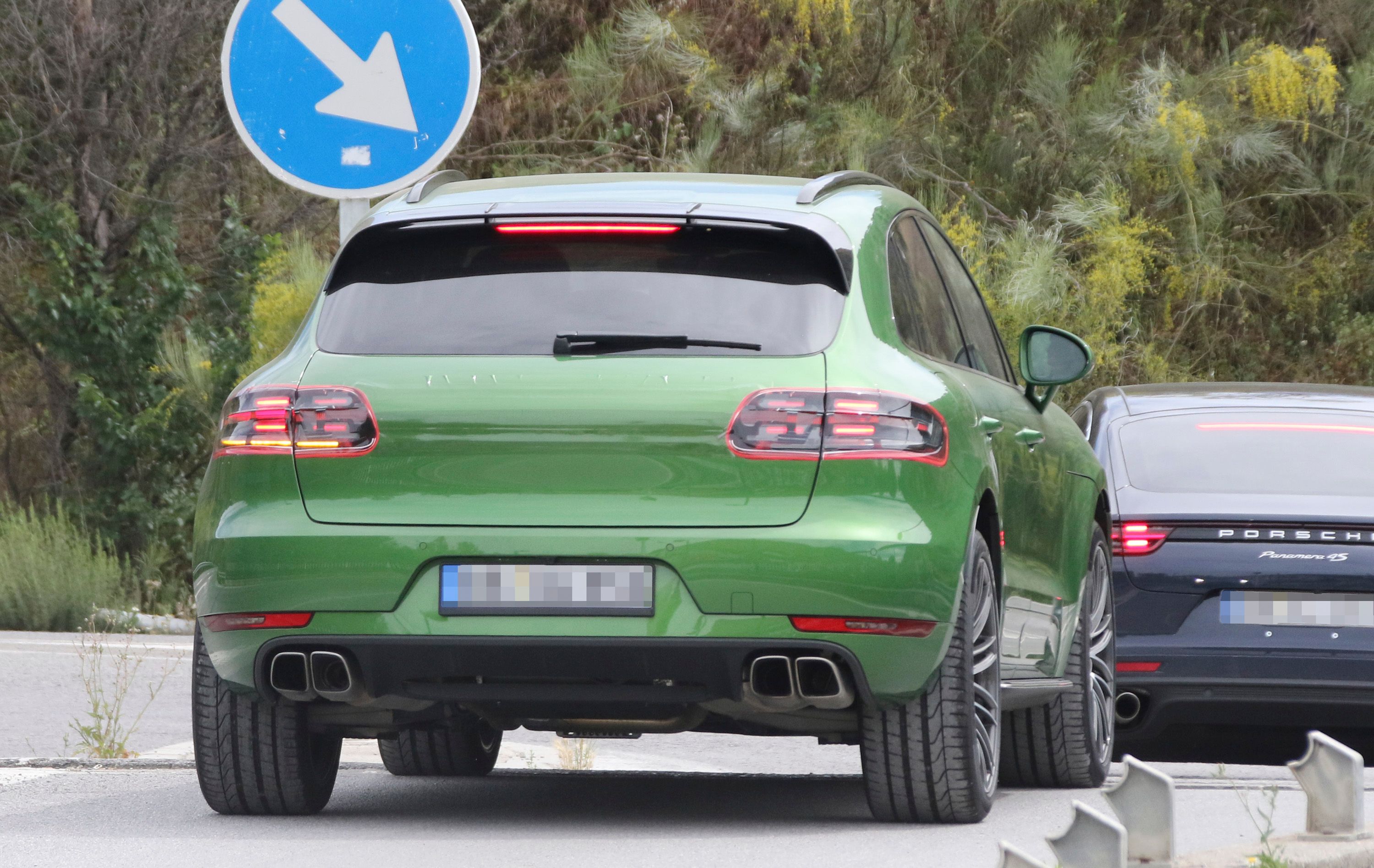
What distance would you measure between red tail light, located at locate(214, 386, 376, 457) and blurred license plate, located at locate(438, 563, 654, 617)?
15.4 inches

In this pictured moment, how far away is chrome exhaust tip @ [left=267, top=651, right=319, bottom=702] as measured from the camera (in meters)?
5.11

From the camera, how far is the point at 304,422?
199 inches

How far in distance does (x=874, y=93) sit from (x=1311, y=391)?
11.0 meters

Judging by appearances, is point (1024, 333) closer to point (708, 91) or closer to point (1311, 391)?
point (1311, 391)

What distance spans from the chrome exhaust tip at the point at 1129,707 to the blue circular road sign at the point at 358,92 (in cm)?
307

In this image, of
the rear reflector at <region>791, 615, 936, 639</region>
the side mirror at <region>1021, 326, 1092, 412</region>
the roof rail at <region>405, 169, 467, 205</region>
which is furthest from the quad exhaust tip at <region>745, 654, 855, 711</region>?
the side mirror at <region>1021, 326, 1092, 412</region>

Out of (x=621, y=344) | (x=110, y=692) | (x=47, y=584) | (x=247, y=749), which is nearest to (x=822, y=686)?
(x=621, y=344)

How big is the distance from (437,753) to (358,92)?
2090mm

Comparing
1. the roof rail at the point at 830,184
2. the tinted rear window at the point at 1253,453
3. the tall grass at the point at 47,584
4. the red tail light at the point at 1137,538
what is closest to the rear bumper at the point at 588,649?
the roof rail at the point at 830,184

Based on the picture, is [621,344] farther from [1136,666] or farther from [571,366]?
[1136,666]

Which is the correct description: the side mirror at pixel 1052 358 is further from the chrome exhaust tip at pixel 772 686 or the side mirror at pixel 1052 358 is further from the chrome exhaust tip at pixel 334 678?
the chrome exhaust tip at pixel 334 678

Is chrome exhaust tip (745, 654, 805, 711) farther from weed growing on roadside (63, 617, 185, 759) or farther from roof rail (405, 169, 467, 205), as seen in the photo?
weed growing on roadside (63, 617, 185, 759)

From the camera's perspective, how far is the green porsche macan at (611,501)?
485cm

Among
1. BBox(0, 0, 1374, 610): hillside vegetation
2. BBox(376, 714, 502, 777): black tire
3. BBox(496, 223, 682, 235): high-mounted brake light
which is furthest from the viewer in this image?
BBox(0, 0, 1374, 610): hillside vegetation
